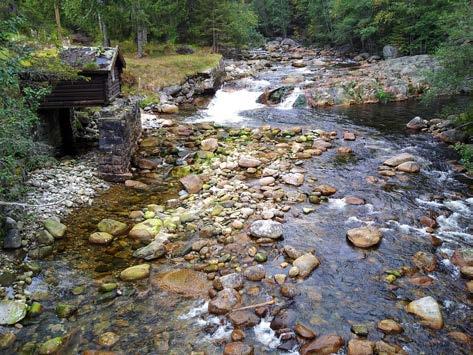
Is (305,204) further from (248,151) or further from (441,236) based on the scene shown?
(248,151)

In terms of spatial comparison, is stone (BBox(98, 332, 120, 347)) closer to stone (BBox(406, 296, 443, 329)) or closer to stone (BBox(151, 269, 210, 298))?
stone (BBox(151, 269, 210, 298))

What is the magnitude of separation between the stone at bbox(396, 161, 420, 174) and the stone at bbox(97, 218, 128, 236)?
→ 28.1 feet

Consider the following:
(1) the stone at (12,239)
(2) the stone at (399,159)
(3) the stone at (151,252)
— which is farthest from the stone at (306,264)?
(2) the stone at (399,159)

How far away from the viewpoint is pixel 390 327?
6.00 m

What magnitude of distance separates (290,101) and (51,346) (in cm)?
1813

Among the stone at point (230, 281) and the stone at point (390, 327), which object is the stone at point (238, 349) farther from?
the stone at point (390, 327)

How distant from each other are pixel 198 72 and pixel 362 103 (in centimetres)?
994

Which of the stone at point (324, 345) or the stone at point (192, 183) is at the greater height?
the stone at point (192, 183)

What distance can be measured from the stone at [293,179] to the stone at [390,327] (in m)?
5.57

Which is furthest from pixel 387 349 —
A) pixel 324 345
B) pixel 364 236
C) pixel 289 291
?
pixel 364 236

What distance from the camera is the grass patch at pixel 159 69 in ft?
72.6

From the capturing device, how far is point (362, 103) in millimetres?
21438

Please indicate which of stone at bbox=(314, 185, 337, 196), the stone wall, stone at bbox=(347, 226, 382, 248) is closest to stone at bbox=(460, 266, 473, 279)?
stone at bbox=(347, 226, 382, 248)

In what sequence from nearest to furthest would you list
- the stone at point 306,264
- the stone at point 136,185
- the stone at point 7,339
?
the stone at point 7,339 → the stone at point 306,264 → the stone at point 136,185
